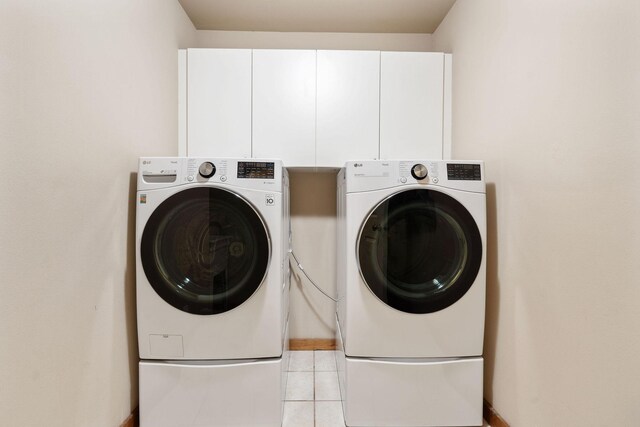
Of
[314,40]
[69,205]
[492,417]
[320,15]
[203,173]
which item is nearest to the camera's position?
[69,205]

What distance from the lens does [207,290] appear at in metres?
1.45

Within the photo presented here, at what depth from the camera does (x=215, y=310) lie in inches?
56.9

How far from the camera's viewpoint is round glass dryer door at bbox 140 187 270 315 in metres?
1.44

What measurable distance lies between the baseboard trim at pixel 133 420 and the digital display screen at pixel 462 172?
182 centimetres

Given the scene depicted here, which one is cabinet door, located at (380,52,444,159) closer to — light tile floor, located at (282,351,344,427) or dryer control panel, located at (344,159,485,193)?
dryer control panel, located at (344,159,485,193)

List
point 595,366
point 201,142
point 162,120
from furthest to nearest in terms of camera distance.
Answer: point 201,142 → point 162,120 → point 595,366

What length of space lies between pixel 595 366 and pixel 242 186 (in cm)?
144

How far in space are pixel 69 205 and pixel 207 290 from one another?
619 millimetres

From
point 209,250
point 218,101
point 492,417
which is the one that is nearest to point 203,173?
point 209,250

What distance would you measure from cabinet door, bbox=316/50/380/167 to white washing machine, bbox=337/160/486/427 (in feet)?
1.92

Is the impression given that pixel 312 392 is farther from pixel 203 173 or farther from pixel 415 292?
pixel 203 173

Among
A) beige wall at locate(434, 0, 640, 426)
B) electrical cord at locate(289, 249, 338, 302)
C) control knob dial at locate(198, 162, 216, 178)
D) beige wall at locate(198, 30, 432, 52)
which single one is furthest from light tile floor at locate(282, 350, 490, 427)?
beige wall at locate(198, 30, 432, 52)

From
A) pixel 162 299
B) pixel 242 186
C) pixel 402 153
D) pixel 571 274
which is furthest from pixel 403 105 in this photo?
pixel 162 299

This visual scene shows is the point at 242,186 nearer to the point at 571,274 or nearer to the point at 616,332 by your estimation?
the point at 571,274
